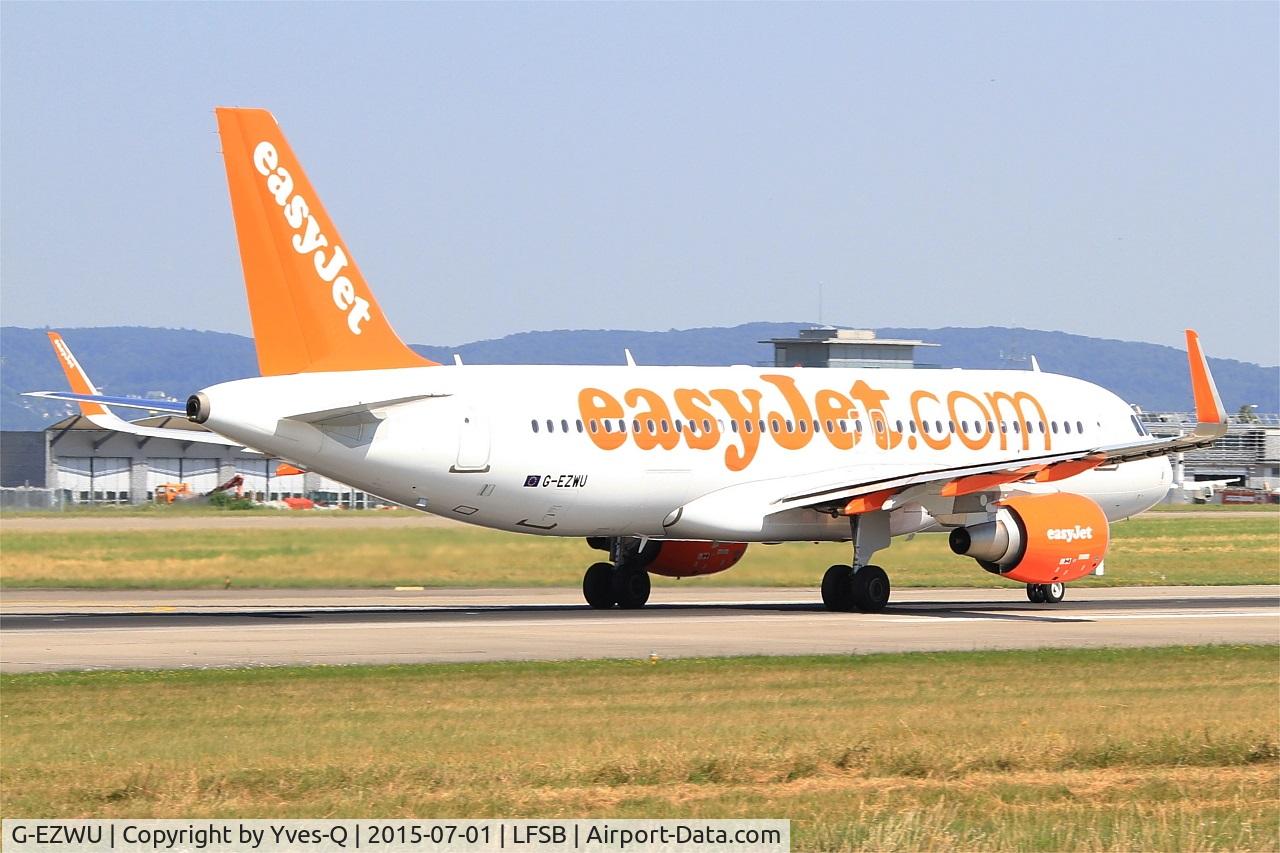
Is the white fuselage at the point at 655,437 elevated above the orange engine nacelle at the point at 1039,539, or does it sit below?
above

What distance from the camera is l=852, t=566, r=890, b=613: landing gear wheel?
33.8 meters

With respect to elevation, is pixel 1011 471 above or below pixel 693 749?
above

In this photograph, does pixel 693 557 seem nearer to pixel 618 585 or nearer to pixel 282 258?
pixel 618 585

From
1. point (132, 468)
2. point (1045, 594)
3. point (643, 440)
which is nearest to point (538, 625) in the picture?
point (643, 440)

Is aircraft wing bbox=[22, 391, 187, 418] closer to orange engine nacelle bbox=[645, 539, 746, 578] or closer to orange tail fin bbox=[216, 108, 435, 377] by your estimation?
orange tail fin bbox=[216, 108, 435, 377]

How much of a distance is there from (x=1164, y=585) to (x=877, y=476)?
12378 millimetres

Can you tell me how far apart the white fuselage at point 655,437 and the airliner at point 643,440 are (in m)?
0.04

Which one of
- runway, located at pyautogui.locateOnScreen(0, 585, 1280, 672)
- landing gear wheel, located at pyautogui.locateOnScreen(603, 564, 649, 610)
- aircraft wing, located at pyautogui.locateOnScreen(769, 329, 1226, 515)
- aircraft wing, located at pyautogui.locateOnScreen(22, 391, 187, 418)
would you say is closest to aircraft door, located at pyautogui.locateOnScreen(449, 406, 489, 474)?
runway, located at pyautogui.locateOnScreen(0, 585, 1280, 672)

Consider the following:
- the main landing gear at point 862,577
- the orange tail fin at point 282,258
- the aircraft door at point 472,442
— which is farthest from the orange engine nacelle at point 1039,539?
the orange tail fin at point 282,258

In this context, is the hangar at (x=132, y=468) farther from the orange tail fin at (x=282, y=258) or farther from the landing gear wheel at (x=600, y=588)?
the orange tail fin at (x=282, y=258)

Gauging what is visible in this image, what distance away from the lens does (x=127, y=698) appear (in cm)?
1947

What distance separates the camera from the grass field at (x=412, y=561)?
3691cm

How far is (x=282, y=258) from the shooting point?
30.6m

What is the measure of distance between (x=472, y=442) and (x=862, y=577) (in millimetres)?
7345
